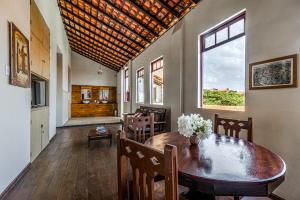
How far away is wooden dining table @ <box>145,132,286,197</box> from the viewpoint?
0.94 metres

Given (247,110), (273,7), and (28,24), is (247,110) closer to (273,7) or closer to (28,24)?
(273,7)

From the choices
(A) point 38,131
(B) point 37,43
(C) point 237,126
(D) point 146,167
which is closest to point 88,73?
(B) point 37,43

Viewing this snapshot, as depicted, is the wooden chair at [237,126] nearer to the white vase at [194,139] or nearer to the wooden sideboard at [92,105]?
the white vase at [194,139]

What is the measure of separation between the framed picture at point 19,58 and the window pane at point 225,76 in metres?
3.17

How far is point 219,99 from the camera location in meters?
3.23

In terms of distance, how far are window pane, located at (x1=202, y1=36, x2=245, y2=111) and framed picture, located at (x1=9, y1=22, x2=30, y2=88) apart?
3.17 m

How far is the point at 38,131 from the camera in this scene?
356 centimetres

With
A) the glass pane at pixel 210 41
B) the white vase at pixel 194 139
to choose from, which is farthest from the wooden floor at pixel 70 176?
the glass pane at pixel 210 41

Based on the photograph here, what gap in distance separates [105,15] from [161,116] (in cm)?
352

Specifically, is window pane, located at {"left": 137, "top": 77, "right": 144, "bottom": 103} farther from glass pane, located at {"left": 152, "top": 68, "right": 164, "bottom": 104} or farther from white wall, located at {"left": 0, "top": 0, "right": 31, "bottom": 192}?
white wall, located at {"left": 0, "top": 0, "right": 31, "bottom": 192}

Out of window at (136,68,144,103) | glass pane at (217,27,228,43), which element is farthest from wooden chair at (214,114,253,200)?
window at (136,68,144,103)

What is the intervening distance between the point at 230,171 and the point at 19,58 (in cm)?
288

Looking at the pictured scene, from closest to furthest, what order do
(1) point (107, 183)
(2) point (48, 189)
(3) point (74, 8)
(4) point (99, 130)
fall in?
(2) point (48, 189)
(1) point (107, 183)
(4) point (99, 130)
(3) point (74, 8)

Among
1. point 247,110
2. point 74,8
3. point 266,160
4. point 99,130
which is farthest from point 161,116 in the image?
point 74,8
